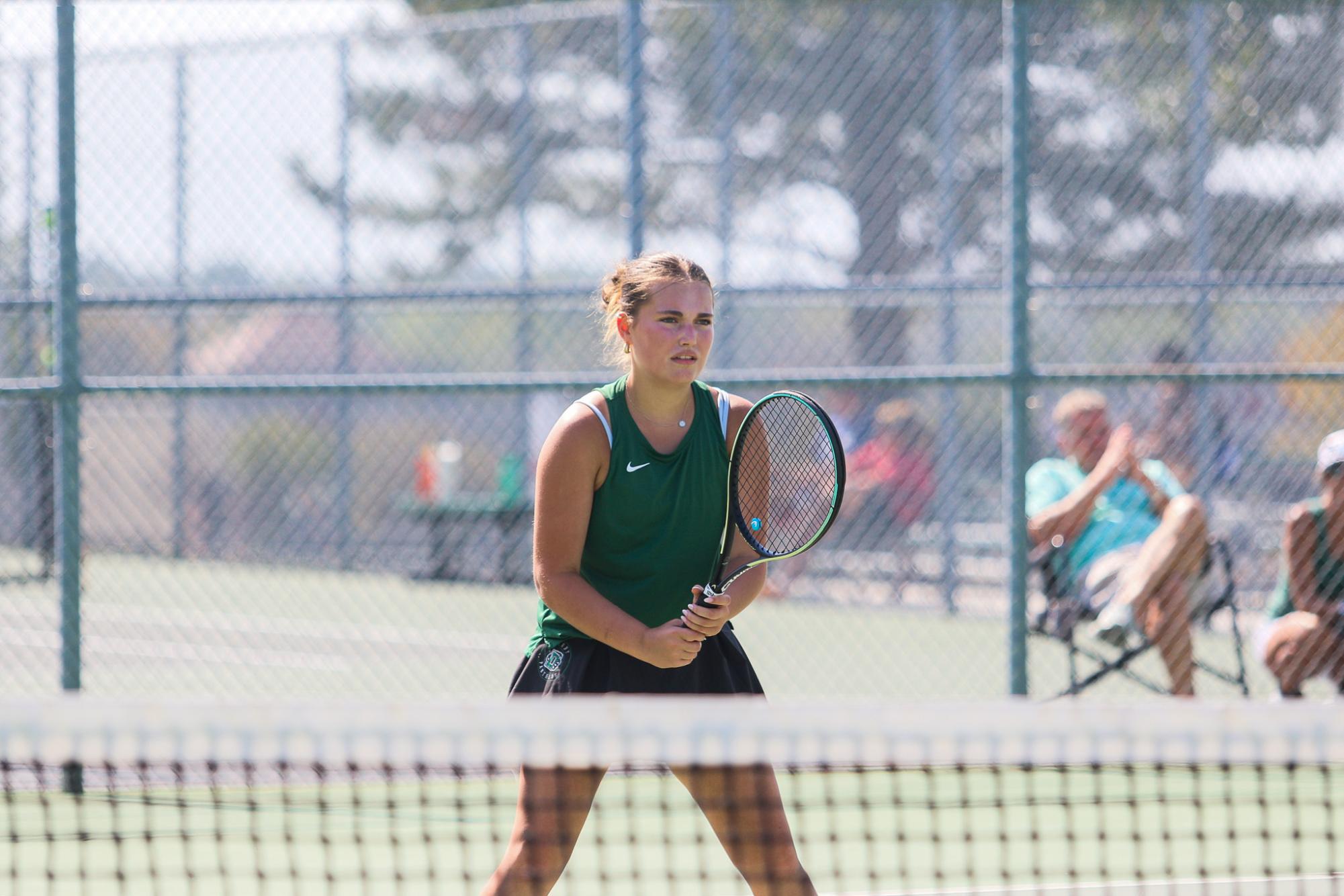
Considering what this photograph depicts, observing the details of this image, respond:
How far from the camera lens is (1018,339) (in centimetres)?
486

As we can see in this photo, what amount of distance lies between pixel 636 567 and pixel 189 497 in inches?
294

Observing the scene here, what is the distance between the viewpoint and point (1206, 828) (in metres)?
4.32

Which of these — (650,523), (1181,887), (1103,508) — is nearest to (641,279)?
(650,523)

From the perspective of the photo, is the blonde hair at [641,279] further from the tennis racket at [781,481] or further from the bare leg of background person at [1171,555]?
the bare leg of background person at [1171,555]

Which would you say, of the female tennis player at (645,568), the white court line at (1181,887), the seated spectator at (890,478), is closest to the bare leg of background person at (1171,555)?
the white court line at (1181,887)

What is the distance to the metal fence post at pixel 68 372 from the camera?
4.64 metres

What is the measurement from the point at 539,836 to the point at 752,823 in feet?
1.25

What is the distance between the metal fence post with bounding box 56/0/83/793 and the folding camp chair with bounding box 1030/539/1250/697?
3.22 metres

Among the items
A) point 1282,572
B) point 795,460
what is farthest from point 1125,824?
point 795,460

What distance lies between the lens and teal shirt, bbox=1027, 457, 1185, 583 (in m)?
5.69

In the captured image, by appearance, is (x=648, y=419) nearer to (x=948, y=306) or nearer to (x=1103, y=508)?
(x=1103, y=508)

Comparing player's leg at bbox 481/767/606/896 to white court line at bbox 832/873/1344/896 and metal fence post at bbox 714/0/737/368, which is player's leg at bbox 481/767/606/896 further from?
metal fence post at bbox 714/0/737/368

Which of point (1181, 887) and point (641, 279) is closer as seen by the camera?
point (641, 279)

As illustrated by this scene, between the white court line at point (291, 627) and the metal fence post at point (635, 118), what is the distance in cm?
353
